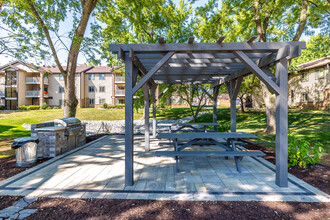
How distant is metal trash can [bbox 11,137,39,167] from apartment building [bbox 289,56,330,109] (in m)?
26.7

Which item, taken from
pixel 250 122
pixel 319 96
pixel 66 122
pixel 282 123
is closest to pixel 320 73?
pixel 319 96

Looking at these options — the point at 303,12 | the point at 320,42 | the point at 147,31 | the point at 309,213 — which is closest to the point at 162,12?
the point at 147,31

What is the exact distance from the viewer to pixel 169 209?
282cm

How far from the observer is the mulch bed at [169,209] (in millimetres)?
2641

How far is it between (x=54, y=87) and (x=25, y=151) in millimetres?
32928

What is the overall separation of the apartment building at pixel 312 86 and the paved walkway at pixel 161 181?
22449 millimetres

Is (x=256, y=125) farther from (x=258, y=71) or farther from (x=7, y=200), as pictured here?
(x=7, y=200)

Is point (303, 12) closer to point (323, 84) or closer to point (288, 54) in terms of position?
point (288, 54)

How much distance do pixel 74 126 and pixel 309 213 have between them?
7.30 meters

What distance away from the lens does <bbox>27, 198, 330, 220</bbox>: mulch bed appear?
2.64 meters

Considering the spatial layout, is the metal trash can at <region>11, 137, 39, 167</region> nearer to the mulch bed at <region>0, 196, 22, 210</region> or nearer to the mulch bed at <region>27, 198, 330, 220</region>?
the mulch bed at <region>0, 196, 22, 210</region>

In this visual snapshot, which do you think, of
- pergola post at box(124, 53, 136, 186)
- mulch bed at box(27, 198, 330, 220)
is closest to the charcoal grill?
mulch bed at box(27, 198, 330, 220)

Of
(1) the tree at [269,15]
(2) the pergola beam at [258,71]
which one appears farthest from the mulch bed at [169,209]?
(1) the tree at [269,15]

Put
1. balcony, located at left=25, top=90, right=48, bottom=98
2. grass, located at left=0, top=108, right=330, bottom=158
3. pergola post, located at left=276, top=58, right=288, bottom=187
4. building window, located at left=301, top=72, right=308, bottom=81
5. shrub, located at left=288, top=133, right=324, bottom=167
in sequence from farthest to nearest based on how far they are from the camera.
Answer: balcony, located at left=25, top=90, right=48, bottom=98, building window, located at left=301, top=72, right=308, bottom=81, grass, located at left=0, top=108, right=330, bottom=158, shrub, located at left=288, top=133, right=324, bottom=167, pergola post, located at left=276, top=58, right=288, bottom=187
